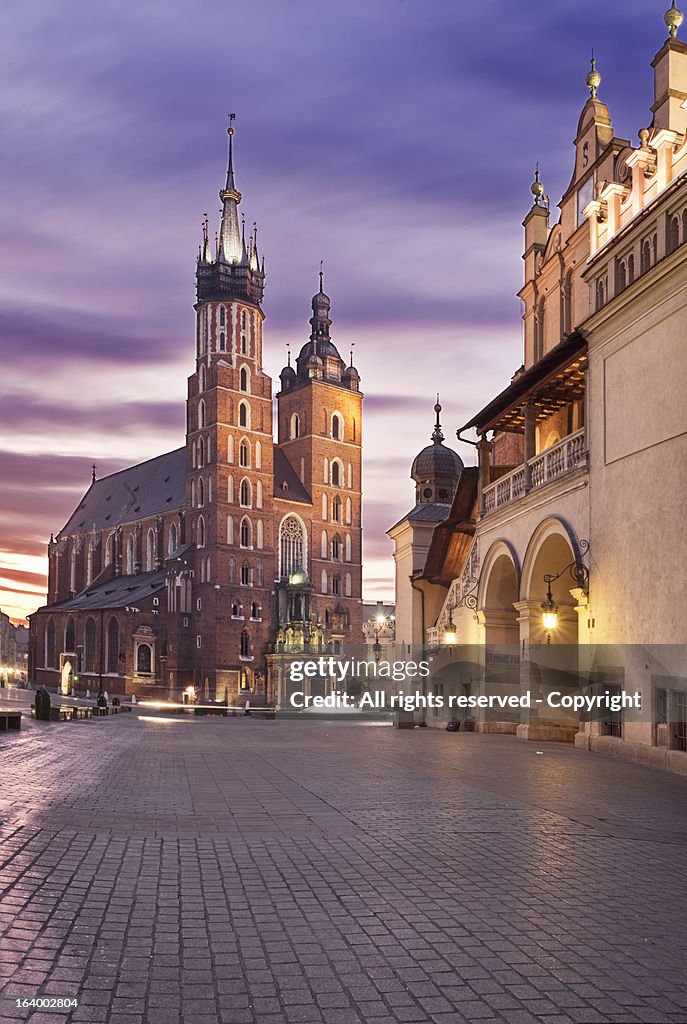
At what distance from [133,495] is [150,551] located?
1106 cm

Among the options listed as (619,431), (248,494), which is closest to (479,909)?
(619,431)

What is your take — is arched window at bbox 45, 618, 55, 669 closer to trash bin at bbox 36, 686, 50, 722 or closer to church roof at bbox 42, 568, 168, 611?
church roof at bbox 42, 568, 168, 611

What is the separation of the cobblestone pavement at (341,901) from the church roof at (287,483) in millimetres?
85507

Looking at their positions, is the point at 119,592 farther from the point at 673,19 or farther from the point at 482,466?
the point at 673,19

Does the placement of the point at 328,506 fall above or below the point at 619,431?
above

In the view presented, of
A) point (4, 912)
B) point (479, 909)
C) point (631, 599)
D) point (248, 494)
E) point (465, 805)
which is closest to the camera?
point (4, 912)

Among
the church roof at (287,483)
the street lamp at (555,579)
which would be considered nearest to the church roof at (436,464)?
the street lamp at (555,579)

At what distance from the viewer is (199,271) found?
9875 cm

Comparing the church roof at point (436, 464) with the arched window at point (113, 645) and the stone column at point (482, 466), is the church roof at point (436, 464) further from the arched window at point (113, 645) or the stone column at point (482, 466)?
the arched window at point (113, 645)

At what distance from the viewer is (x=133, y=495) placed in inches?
4464

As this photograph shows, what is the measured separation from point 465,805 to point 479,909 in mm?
4889

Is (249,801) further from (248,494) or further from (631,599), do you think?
(248,494)

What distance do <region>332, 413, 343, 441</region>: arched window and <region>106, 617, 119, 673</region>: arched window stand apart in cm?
3058

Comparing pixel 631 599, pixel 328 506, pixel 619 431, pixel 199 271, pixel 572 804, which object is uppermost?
pixel 199 271
